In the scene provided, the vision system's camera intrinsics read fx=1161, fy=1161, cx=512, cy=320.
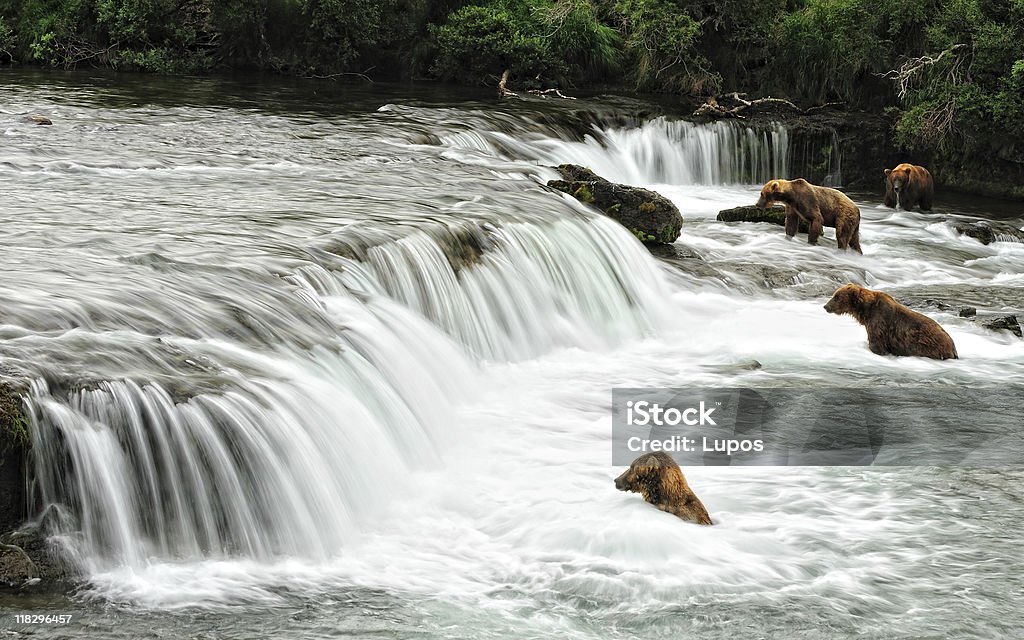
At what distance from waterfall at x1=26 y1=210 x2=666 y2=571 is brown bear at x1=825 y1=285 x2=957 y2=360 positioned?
6.55ft

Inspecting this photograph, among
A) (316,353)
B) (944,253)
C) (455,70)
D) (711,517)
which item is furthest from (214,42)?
(711,517)

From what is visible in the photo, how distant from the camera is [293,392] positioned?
646cm

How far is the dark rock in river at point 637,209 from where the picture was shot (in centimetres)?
1284

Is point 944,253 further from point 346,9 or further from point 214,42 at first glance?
point 214,42

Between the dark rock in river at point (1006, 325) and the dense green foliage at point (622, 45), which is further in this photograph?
the dense green foliage at point (622, 45)

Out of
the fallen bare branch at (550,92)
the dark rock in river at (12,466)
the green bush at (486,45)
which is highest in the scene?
the green bush at (486,45)

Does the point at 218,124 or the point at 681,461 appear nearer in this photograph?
the point at 681,461

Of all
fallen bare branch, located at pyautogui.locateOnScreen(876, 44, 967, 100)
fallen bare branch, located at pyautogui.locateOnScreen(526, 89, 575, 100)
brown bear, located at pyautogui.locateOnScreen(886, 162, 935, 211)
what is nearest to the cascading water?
fallen bare branch, located at pyautogui.locateOnScreen(876, 44, 967, 100)

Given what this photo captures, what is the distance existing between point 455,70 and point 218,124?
28.1 feet

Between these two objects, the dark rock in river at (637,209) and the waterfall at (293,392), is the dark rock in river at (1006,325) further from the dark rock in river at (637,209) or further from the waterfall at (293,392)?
the dark rock in river at (637,209)

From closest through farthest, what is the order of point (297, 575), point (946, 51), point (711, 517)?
point (297, 575) → point (711, 517) → point (946, 51)

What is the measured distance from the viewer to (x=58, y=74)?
2331cm

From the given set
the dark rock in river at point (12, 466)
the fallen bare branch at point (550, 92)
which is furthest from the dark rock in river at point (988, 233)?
the dark rock in river at point (12, 466)

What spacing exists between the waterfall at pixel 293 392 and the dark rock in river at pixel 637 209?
250 centimetres
